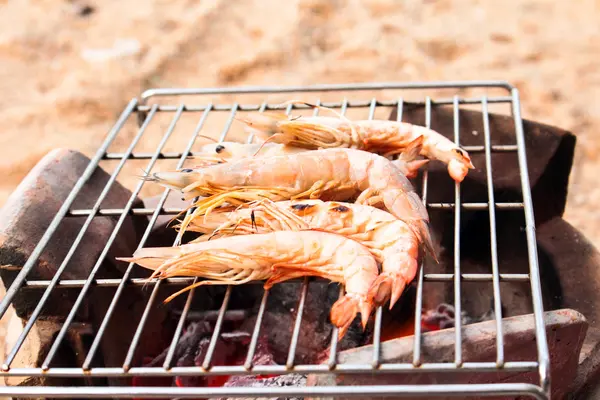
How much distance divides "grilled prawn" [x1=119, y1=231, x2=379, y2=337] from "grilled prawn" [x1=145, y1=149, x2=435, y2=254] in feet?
0.70

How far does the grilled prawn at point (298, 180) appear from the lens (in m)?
2.62

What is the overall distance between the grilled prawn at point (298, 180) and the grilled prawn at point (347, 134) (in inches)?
7.8

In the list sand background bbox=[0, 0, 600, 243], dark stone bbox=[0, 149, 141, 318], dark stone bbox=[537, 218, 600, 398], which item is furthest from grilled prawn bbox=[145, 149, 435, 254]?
sand background bbox=[0, 0, 600, 243]

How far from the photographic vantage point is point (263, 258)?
2.37 metres

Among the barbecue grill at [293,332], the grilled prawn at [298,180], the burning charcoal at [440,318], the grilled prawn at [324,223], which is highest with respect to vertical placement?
the grilled prawn at [298,180]

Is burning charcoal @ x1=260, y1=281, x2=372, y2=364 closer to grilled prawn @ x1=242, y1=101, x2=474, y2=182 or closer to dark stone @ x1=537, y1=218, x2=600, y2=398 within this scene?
grilled prawn @ x1=242, y1=101, x2=474, y2=182

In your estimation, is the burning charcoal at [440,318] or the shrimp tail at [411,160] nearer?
the shrimp tail at [411,160]

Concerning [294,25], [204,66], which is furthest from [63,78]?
[294,25]

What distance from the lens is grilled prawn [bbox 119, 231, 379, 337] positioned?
2.35 meters

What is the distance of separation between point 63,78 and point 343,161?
392 cm

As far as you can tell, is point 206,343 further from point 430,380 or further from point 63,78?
point 63,78

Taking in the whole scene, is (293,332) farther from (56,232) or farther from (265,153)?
(56,232)

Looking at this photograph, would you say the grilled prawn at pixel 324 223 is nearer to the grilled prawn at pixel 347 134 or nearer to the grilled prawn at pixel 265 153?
the grilled prawn at pixel 265 153

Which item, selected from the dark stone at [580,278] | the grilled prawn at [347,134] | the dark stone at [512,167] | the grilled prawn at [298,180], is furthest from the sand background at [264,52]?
the grilled prawn at [298,180]
